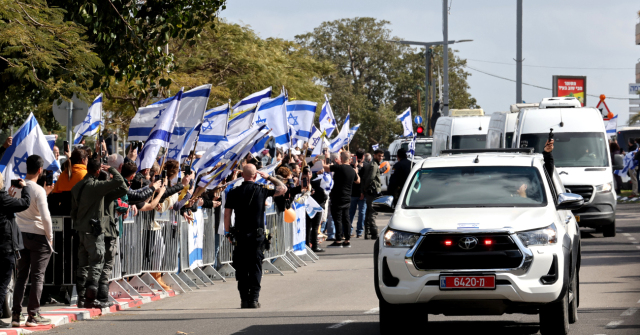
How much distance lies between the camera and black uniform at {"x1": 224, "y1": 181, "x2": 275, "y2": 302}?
11891mm

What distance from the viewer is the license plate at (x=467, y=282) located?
27.1 feet

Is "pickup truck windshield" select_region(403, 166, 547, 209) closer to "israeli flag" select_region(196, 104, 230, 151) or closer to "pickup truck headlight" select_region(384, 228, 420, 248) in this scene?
"pickup truck headlight" select_region(384, 228, 420, 248)

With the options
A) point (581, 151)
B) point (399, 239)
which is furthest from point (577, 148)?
point (399, 239)

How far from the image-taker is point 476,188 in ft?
31.1

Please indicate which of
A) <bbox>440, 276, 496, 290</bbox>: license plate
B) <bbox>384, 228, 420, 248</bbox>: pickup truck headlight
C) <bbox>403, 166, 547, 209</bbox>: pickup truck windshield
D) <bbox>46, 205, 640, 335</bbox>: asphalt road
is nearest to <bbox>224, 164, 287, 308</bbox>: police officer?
<bbox>46, 205, 640, 335</bbox>: asphalt road

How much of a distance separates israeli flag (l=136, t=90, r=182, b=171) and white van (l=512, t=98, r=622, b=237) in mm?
8976

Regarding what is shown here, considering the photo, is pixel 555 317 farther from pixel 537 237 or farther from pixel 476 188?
pixel 476 188

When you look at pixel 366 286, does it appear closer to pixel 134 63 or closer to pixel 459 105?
pixel 134 63

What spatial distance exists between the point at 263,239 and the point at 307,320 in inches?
78.5

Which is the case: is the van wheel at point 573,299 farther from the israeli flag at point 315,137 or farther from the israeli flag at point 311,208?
the israeli flag at point 315,137

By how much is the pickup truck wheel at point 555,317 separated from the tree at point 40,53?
21.4ft

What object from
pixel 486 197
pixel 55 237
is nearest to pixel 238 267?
pixel 55 237

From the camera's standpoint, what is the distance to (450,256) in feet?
27.5

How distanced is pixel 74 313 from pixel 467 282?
16.0ft
